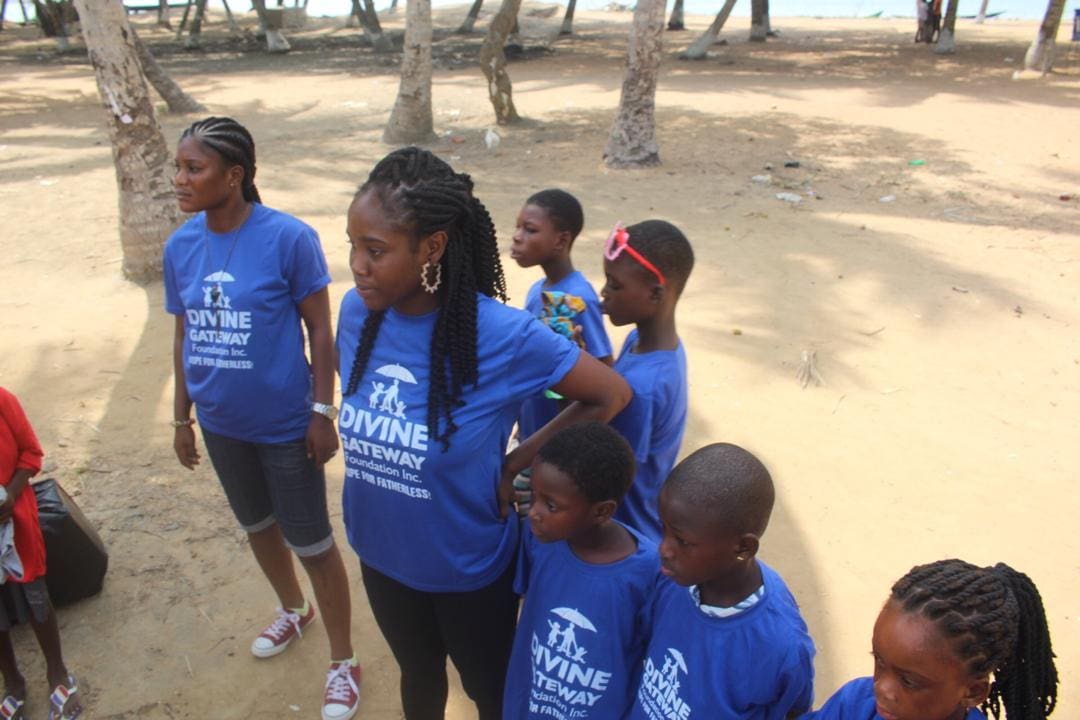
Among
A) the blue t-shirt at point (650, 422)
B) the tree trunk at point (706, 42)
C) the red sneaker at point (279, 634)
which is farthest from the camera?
the tree trunk at point (706, 42)

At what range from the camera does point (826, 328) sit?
5582 millimetres

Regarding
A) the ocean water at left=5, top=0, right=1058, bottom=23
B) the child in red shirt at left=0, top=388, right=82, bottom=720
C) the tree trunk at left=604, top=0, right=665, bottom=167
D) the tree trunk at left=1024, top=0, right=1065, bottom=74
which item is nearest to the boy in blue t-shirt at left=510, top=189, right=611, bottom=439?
the child in red shirt at left=0, top=388, right=82, bottom=720

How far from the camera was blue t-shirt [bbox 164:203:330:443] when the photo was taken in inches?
91.7

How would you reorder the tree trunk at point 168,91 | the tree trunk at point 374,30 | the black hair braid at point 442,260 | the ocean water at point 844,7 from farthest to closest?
the ocean water at point 844,7
the tree trunk at point 374,30
the tree trunk at point 168,91
the black hair braid at point 442,260

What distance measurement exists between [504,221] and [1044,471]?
17.1 feet

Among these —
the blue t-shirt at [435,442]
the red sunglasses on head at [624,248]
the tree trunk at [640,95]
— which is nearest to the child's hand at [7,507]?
the blue t-shirt at [435,442]

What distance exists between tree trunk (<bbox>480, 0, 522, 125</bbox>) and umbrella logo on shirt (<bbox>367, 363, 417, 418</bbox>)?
10.4 meters

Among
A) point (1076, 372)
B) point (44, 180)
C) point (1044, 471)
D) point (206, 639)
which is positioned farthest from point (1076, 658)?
point (44, 180)

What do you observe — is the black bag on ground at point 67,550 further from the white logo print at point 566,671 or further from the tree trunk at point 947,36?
the tree trunk at point 947,36

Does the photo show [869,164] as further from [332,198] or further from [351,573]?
[351,573]

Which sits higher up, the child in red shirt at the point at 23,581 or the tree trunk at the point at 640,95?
the tree trunk at the point at 640,95

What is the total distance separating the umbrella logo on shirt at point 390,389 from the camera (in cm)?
184

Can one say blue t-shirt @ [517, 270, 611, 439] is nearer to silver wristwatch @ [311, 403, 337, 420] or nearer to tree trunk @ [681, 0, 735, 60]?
silver wristwatch @ [311, 403, 337, 420]

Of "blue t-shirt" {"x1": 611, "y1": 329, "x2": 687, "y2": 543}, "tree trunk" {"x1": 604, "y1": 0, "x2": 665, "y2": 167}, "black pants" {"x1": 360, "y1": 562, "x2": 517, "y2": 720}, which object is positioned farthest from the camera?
"tree trunk" {"x1": 604, "y1": 0, "x2": 665, "y2": 167}
